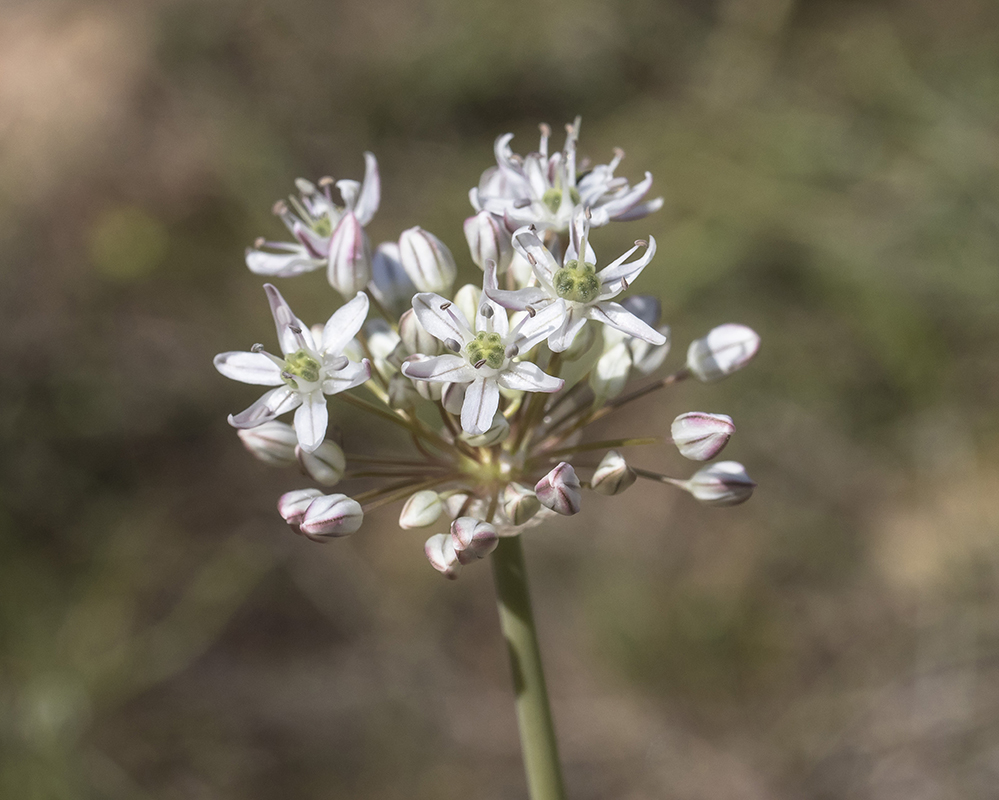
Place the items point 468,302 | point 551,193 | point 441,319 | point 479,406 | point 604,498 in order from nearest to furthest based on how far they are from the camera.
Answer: point 479,406
point 441,319
point 468,302
point 551,193
point 604,498

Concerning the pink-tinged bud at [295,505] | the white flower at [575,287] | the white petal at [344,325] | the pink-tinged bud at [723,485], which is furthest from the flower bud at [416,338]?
the pink-tinged bud at [723,485]

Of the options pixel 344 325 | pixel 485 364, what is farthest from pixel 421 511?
pixel 344 325

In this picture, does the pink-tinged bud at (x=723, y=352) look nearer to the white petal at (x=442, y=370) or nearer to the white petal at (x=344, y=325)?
the white petal at (x=442, y=370)

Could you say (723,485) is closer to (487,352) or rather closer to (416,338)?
(487,352)

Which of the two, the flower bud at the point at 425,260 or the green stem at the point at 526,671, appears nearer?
the green stem at the point at 526,671

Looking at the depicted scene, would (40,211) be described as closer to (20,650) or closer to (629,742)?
(20,650)

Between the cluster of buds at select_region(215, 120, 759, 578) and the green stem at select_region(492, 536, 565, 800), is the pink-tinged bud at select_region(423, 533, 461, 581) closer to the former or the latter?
the cluster of buds at select_region(215, 120, 759, 578)

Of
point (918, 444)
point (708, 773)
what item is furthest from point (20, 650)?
point (918, 444)
